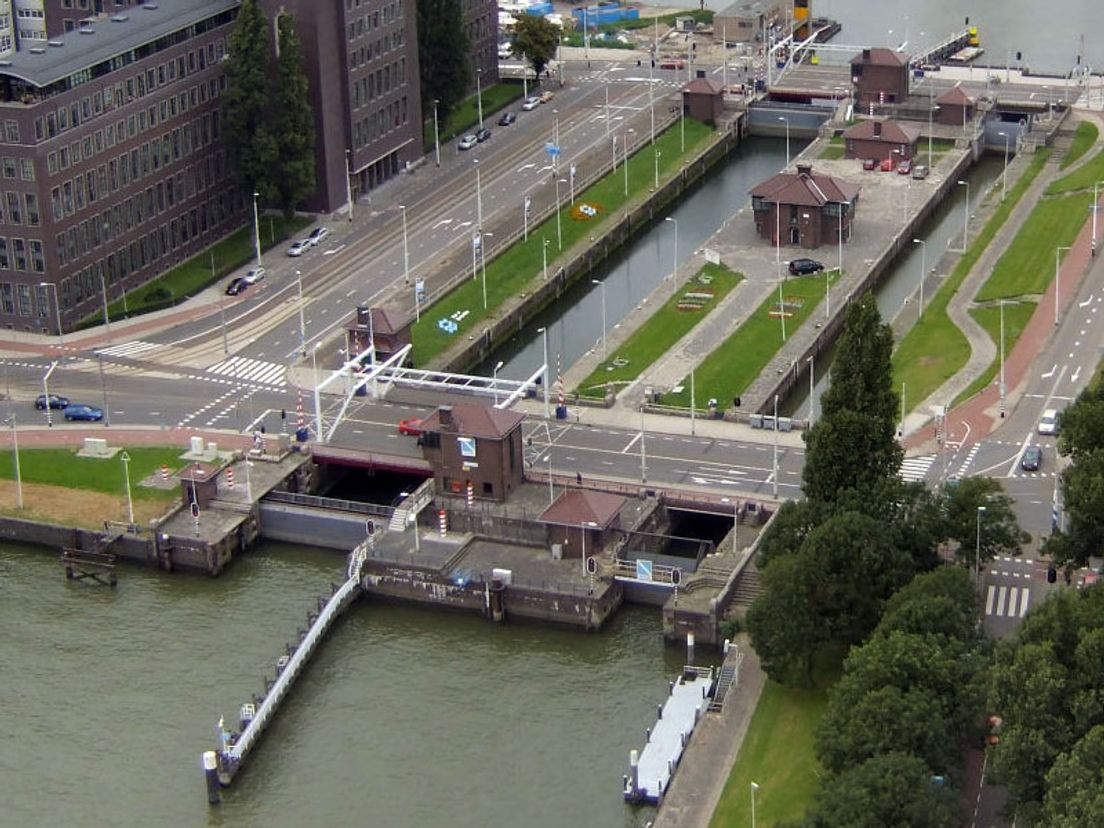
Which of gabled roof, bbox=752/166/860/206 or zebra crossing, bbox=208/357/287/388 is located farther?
gabled roof, bbox=752/166/860/206

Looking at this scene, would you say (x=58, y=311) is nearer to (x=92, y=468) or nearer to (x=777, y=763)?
(x=92, y=468)

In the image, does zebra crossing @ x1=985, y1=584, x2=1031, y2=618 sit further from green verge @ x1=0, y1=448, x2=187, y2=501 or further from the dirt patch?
green verge @ x1=0, y1=448, x2=187, y2=501

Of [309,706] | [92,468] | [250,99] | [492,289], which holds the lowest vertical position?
[309,706]

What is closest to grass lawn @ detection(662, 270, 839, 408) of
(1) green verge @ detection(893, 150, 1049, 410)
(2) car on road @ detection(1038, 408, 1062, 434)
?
(1) green verge @ detection(893, 150, 1049, 410)

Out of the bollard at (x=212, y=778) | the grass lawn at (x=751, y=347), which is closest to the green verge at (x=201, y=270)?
the grass lawn at (x=751, y=347)

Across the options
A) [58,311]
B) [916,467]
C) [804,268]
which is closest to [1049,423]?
[916,467]

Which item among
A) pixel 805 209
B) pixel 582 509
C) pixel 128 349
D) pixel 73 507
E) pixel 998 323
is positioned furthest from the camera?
pixel 805 209

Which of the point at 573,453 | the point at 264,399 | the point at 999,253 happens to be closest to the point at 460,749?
the point at 573,453
